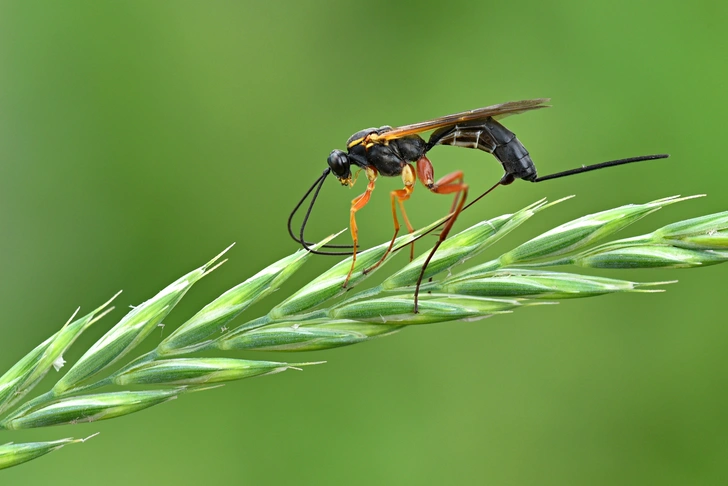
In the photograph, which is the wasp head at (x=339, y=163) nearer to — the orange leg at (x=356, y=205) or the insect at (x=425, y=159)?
the insect at (x=425, y=159)

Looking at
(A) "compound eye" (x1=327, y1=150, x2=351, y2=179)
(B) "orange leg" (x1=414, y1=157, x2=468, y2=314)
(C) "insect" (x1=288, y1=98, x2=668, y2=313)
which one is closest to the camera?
(B) "orange leg" (x1=414, y1=157, x2=468, y2=314)

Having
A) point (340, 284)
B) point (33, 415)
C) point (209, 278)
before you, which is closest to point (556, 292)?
point (340, 284)

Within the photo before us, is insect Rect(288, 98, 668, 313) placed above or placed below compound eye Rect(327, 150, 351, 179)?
below

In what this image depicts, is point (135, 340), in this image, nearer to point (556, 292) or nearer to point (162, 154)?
point (556, 292)

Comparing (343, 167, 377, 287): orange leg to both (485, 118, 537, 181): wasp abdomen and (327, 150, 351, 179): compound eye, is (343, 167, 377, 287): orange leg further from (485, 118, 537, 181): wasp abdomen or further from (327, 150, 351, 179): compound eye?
(485, 118, 537, 181): wasp abdomen

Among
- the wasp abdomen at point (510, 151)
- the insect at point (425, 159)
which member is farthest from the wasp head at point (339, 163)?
the wasp abdomen at point (510, 151)

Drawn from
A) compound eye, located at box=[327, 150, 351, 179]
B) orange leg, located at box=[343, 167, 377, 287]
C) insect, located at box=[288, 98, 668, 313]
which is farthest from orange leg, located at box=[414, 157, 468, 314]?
compound eye, located at box=[327, 150, 351, 179]

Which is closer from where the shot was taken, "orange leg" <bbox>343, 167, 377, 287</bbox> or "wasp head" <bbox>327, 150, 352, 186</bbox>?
"orange leg" <bbox>343, 167, 377, 287</bbox>
